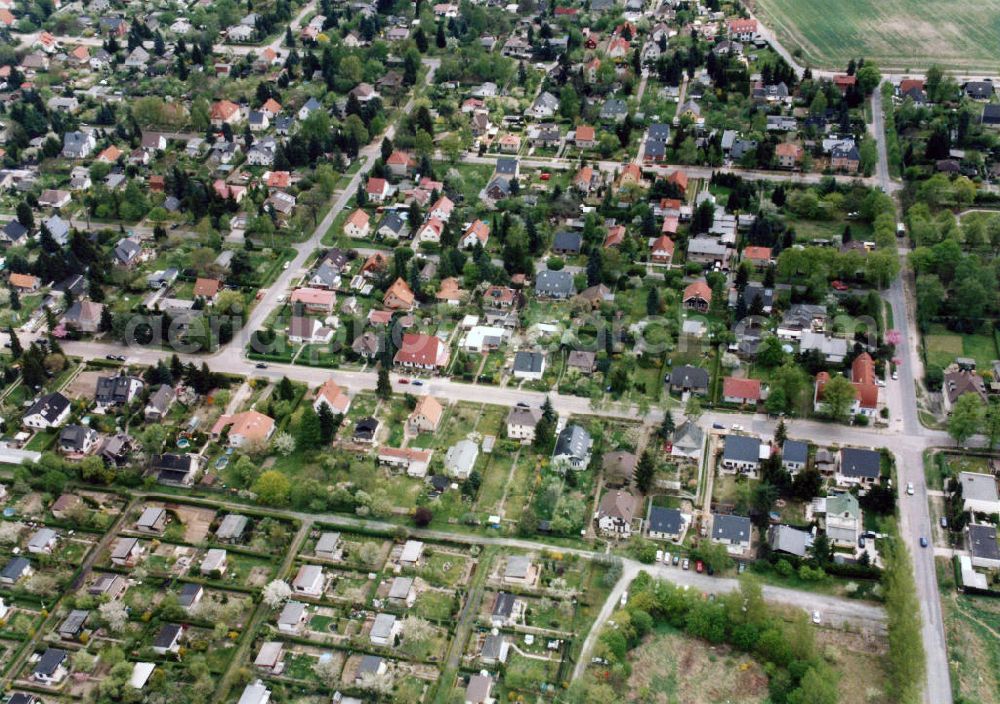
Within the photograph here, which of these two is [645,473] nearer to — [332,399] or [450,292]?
[332,399]

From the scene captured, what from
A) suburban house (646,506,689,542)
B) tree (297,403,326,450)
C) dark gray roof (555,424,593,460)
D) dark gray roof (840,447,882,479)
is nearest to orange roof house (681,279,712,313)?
dark gray roof (555,424,593,460)

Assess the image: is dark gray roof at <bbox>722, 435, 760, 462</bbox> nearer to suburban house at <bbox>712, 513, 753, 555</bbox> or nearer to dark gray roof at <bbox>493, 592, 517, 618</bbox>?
suburban house at <bbox>712, 513, 753, 555</bbox>

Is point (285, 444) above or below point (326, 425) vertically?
below

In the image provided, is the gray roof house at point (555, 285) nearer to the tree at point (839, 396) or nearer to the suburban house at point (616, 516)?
the tree at point (839, 396)

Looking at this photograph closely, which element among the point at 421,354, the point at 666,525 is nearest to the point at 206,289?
the point at 421,354

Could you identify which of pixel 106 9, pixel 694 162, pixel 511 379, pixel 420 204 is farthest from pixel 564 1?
pixel 511 379

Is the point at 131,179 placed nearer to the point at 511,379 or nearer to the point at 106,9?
the point at 511,379
